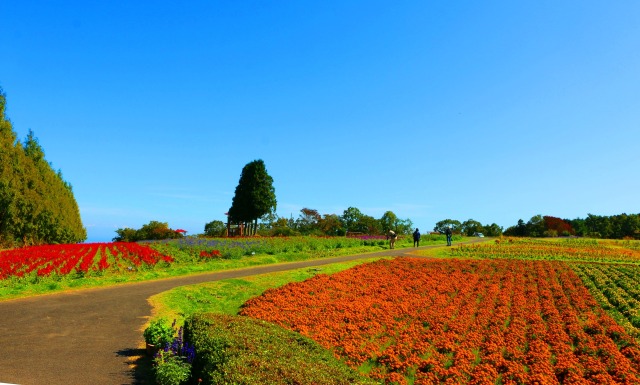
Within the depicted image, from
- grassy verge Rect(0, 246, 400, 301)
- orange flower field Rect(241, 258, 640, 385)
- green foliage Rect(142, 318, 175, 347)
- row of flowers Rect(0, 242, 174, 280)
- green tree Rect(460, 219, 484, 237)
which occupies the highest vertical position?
green tree Rect(460, 219, 484, 237)

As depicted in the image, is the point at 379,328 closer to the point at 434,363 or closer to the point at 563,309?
the point at 434,363

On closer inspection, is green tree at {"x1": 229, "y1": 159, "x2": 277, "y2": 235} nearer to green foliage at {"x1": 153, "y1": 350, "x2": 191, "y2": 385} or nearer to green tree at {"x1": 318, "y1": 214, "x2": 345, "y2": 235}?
green tree at {"x1": 318, "y1": 214, "x2": 345, "y2": 235}

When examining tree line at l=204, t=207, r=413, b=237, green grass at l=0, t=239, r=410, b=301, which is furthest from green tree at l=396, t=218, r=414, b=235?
green grass at l=0, t=239, r=410, b=301

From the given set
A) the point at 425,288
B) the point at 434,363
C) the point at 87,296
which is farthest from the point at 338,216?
the point at 434,363

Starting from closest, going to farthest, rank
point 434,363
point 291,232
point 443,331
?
point 434,363 < point 443,331 < point 291,232

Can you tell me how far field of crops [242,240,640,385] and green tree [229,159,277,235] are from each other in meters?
38.3

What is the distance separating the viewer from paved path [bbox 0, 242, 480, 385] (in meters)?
7.90

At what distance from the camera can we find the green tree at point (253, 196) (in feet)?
190

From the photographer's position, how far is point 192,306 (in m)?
13.7

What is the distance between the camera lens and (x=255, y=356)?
6.77m

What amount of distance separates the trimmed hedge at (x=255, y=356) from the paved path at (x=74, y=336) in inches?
64.3

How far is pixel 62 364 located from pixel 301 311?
22.4 ft

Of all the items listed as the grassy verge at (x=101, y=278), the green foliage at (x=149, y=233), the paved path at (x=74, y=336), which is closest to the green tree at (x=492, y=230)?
the green foliage at (x=149, y=233)

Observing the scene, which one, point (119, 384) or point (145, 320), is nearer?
point (119, 384)
